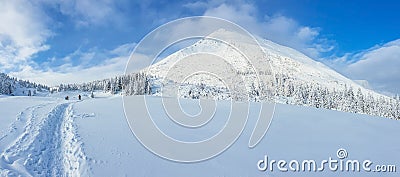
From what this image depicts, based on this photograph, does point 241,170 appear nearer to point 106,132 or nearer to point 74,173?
point 74,173

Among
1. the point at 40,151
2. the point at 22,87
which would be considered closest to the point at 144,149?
the point at 40,151

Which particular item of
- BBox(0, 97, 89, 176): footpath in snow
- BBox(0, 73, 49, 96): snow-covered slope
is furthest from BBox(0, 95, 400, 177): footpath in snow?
BBox(0, 73, 49, 96): snow-covered slope

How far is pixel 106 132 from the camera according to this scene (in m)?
14.5

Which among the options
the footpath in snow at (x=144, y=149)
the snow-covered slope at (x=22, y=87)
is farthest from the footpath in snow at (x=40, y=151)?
the snow-covered slope at (x=22, y=87)

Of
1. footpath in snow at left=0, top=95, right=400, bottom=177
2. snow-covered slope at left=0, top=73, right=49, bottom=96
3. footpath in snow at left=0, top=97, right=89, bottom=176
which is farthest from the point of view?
snow-covered slope at left=0, top=73, right=49, bottom=96

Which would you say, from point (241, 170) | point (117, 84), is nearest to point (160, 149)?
point (241, 170)

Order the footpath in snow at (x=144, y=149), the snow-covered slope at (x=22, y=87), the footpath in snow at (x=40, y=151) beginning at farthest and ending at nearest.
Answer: the snow-covered slope at (x=22, y=87) → the footpath in snow at (x=144, y=149) → the footpath in snow at (x=40, y=151)

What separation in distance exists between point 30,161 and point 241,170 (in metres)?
7.17

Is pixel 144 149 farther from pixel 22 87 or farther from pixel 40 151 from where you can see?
pixel 22 87

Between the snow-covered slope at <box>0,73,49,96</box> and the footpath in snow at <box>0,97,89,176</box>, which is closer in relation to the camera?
the footpath in snow at <box>0,97,89,176</box>

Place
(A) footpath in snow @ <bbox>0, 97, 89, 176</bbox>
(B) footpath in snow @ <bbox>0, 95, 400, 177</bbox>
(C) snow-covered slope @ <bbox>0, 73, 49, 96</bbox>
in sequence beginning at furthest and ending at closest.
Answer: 1. (C) snow-covered slope @ <bbox>0, 73, 49, 96</bbox>
2. (B) footpath in snow @ <bbox>0, 95, 400, 177</bbox>
3. (A) footpath in snow @ <bbox>0, 97, 89, 176</bbox>

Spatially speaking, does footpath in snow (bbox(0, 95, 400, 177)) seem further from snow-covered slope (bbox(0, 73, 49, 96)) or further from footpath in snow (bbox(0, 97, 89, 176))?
snow-covered slope (bbox(0, 73, 49, 96))

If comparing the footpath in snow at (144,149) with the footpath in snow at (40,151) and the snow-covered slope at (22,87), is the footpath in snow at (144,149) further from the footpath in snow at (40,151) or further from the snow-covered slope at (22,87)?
the snow-covered slope at (22,87)

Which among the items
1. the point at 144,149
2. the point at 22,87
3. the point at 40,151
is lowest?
the point at 144,149
